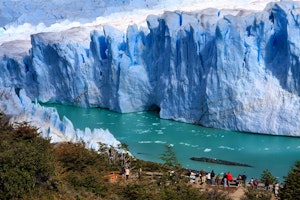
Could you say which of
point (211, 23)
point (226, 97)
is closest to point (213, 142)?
point (226, 97)

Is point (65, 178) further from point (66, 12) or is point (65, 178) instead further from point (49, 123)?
point (66, 12)

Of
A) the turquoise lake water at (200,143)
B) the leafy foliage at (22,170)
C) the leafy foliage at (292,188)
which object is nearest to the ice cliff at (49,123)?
the turquoise lake water at (200,143)

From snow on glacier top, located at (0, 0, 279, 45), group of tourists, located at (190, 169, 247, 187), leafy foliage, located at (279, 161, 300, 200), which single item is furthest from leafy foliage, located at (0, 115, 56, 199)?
snow on glacier top, located at (0, 0, 279, 45)

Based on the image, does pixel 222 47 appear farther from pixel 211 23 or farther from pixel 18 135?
pixel 18 135

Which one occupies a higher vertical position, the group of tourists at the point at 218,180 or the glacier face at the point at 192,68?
the glacier face at the point at 192,68

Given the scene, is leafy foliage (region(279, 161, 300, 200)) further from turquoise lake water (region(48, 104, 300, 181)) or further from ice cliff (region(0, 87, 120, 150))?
ice cliff (region(0, 87, 120, 150))

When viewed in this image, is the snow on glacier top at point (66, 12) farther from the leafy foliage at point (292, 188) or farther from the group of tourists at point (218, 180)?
the leafy foliage at point (292, 188)
